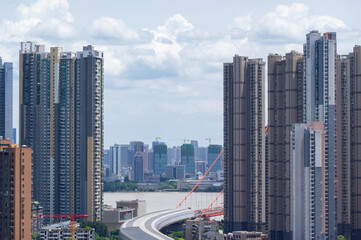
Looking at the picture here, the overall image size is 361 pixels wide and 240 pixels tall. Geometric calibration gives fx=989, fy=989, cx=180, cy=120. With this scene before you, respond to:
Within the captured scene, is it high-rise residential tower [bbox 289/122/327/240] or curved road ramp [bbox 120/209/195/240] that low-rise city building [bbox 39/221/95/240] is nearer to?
curved road ramp [bbox 120/209/195/240]

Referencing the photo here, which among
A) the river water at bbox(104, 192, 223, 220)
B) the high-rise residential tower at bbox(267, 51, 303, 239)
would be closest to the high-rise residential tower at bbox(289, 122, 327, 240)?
the high-rise residential tower at bbox(267, 51, 303, 239)

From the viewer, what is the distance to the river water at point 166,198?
119m

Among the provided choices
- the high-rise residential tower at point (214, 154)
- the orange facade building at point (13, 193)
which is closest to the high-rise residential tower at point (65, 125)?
the orange facade building at point (13, 193)

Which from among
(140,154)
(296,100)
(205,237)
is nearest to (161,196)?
(140,154)

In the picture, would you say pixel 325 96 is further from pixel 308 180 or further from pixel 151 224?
pixel 151 224

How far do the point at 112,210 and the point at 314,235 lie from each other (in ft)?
101

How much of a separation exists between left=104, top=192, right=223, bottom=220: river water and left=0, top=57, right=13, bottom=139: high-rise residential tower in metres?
19.6

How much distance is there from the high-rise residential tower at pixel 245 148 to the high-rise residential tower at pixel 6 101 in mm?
33375

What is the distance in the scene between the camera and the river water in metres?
119

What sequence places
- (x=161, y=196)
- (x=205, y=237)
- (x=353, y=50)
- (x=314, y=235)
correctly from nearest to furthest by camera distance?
(x=314, y=235)
(x=353, y=50)
(x=205, y=237)
(x=161, y=196)

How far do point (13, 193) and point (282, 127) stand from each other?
76.2 ft

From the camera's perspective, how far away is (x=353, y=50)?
6059 cm

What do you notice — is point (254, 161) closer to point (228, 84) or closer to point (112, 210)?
point (228, 84)

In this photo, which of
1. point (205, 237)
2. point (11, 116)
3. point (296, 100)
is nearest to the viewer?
point (296, 100)
